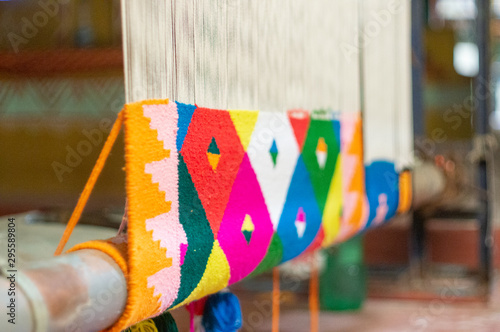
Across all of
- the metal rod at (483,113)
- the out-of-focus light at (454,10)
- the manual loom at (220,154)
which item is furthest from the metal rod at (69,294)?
the out-of-focus light at (454,10)

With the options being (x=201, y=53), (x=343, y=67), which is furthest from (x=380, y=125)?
(x=201, y=53)

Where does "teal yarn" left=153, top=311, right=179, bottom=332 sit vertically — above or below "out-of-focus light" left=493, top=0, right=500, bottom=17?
below

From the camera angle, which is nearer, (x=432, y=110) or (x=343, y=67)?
(x=343, y=67)

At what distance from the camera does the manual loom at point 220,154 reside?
57cm

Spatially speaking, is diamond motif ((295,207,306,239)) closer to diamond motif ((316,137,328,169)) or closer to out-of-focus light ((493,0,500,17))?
diamond motif ((316,137,328,169))

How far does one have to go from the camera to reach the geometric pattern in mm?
581

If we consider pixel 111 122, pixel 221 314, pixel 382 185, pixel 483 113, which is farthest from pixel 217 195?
pixel 483 113

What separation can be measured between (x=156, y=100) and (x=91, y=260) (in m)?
0.18

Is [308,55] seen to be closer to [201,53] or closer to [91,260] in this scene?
[201,53]

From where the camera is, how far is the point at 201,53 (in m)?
0.73

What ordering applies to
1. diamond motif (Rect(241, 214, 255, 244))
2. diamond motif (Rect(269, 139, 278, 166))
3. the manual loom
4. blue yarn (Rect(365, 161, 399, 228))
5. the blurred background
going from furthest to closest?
the blurred background < blue yarn (Rect(365, 161, 399, 228)) < diamond motif (Rect(269, 139, 278, 166)) < diamond motif (Rect(241, 214, 255, 244)) < the manual loom

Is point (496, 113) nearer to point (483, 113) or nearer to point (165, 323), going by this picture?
point (483, 113)

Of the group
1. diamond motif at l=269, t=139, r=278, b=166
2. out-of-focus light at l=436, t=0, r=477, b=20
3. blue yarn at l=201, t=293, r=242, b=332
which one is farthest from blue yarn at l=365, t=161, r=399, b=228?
out-of-focus light at l=436, t=0, r=477, b=20

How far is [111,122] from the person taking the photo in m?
2.23
